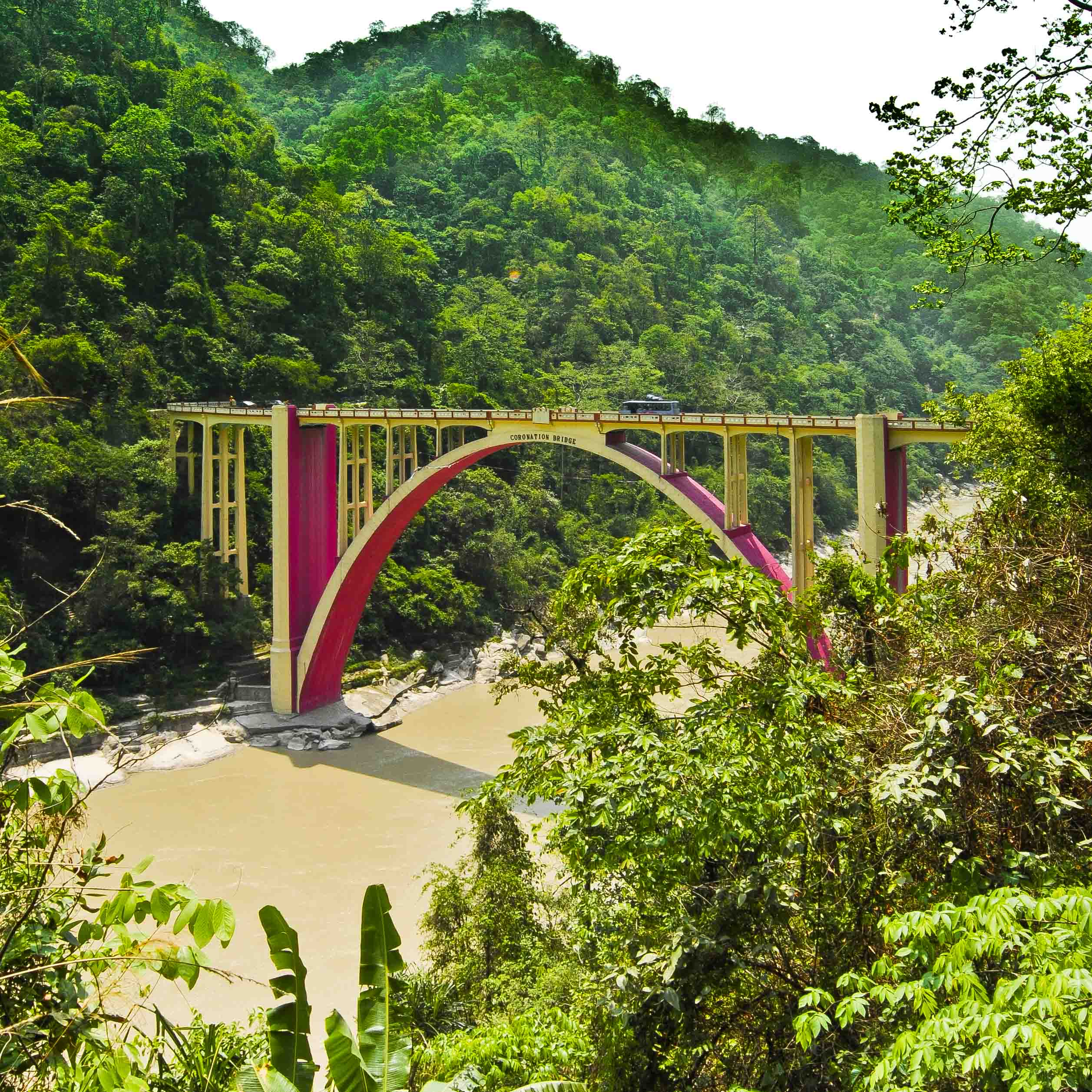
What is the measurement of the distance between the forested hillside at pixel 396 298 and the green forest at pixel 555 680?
115 millimetres

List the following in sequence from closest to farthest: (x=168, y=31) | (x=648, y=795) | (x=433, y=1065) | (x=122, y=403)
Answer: (x=648, y=795), (x=433, y=1065), (x=122, y=403), (x=168, y=31)

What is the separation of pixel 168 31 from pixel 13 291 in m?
29.1

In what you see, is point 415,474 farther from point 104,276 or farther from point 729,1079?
point 729,1079

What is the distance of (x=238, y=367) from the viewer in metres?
22.0

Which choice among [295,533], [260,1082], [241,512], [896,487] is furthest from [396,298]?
[260,1082]

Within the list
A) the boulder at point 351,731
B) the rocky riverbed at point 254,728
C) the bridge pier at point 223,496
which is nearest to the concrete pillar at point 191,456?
the bridge pier at point 223,496

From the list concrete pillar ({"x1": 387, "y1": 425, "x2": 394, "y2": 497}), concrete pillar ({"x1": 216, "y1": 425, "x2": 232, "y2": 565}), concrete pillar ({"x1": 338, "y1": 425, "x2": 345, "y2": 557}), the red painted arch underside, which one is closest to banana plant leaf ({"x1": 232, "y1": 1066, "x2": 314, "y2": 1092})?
the red painted arch underside

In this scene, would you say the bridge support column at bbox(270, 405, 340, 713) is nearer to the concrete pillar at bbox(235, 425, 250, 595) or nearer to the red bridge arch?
the red bridge arch

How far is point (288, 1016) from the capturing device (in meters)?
2.60

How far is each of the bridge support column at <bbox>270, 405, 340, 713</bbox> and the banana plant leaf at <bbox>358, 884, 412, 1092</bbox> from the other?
581 inches

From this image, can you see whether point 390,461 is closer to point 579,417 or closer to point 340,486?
point 340,486

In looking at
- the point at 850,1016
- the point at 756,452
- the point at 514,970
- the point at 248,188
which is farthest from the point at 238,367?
the point at 850,1016

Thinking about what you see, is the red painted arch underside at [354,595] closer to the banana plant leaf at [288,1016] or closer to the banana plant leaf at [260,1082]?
the banana plant leaf at [288,1016]

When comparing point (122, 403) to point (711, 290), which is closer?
point (122, 403)
